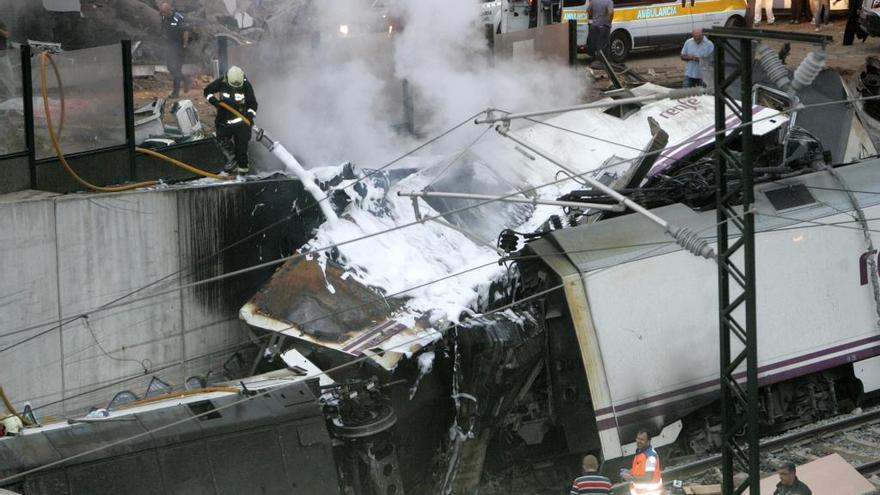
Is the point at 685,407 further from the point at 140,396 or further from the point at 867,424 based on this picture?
the point at 140,396

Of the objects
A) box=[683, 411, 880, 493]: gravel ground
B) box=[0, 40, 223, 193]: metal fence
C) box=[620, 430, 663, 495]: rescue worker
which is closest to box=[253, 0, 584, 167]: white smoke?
box=[0, 40, 223, 193]: metal fence

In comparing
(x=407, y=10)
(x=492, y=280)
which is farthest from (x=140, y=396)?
(x=407, y=10)

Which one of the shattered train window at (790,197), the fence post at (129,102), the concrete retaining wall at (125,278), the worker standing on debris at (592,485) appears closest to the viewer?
the worker standing on debris at (592,485)

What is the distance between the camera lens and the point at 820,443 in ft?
38.9

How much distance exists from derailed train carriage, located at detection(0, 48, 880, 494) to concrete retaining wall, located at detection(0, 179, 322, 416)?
1.18 meters

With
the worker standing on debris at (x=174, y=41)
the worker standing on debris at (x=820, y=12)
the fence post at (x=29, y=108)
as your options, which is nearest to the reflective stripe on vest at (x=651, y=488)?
the fence post at (x=29, y=108)

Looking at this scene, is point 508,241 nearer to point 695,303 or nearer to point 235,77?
point 695,303

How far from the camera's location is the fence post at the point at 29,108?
36.3 feet

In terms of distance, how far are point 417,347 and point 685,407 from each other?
3045mm

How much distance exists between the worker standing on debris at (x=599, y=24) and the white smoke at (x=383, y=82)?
8.65ft

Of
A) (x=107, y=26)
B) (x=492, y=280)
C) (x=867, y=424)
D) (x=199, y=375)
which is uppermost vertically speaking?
(x=107, y=26)

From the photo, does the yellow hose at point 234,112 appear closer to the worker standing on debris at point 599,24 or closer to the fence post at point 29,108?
the fence post at point 29,108

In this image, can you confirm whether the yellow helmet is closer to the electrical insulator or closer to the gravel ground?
the electrical insulator

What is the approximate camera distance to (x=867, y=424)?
482 inches
